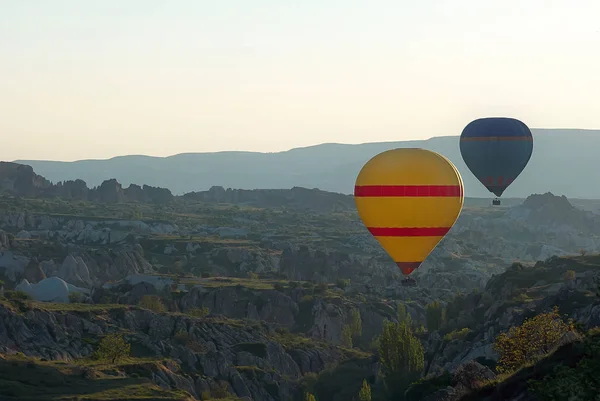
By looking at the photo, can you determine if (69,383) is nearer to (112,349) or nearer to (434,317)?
(112,349)

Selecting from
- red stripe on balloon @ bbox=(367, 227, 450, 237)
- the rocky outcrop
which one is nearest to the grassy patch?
the rocky outcrop

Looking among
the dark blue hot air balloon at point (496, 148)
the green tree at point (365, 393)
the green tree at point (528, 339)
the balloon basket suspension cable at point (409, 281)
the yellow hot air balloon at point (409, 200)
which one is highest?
the dark blue hot air balloon at point (496, 148)

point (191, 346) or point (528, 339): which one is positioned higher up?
point (528, 339)

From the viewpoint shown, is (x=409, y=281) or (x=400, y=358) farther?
(x=400, y=358)

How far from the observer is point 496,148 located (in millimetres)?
142875

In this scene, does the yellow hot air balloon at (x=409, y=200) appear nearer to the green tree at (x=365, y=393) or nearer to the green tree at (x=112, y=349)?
the green tree at (x=365, y=393)

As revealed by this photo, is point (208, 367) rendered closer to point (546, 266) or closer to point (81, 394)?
point (81, 394)

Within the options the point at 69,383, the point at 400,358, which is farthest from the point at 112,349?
the point at 400,358

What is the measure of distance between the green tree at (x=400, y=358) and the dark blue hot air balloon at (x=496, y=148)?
2184cm

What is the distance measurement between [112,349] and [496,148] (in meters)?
56.2

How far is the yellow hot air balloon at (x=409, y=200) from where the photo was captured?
335ft

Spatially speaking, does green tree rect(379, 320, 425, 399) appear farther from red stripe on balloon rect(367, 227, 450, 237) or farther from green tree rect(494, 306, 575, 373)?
green tree rect(494, 306, 575, 373)

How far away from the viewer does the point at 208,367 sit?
165 metres

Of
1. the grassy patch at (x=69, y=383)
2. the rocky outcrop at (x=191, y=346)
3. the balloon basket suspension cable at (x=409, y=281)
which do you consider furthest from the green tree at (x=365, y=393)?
the balloon basket suspension cable at (x=409, y=281)
